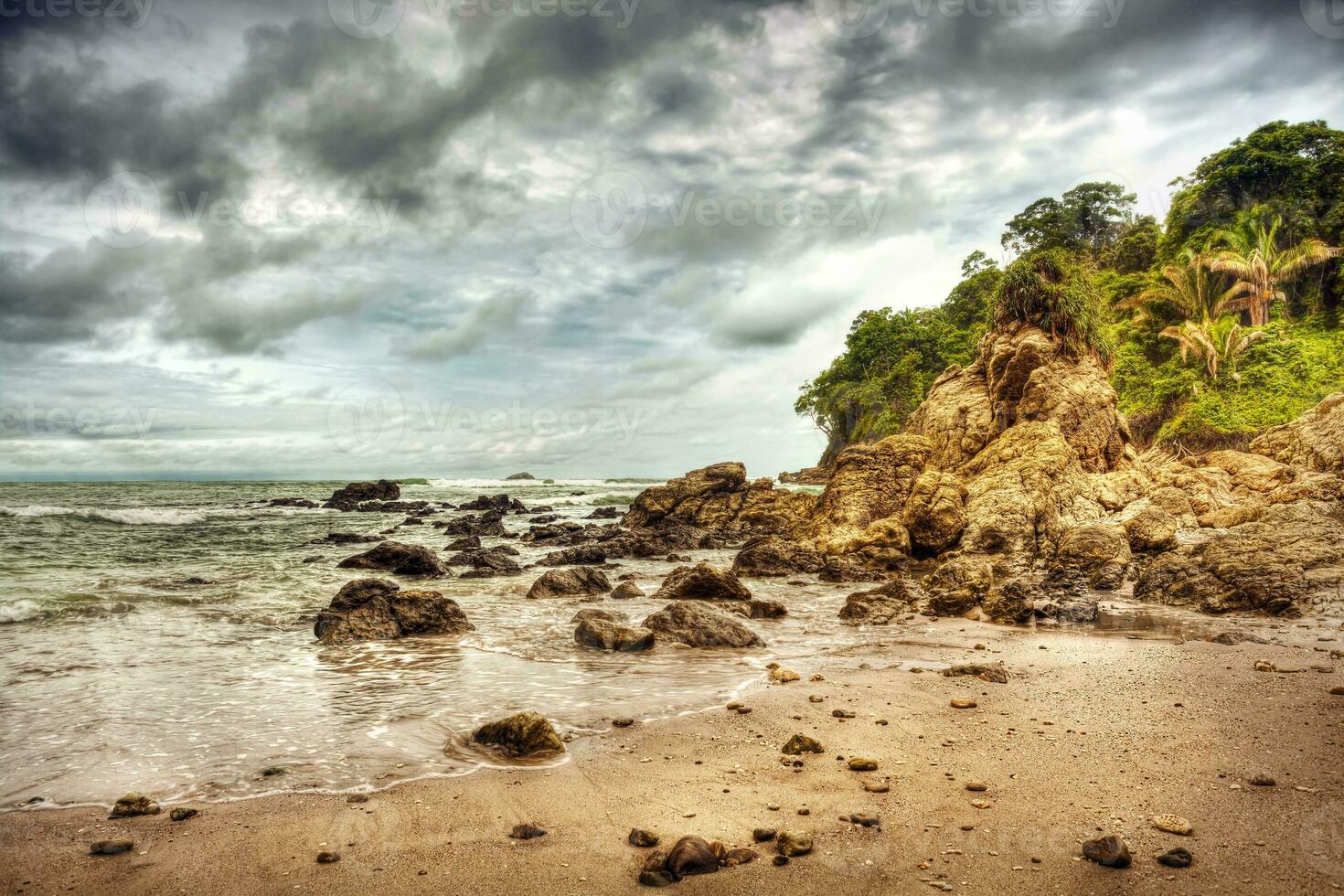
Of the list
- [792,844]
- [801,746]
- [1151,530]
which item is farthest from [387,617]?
[1151,530]

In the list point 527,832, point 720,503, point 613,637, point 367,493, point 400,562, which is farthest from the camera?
point 367,493

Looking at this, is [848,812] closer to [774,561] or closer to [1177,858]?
[1177,858]

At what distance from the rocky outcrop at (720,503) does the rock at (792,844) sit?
23.1 meters

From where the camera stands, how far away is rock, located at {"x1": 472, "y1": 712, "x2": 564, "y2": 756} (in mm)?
5129

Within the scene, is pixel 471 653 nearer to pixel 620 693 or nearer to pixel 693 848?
pixel 620 693

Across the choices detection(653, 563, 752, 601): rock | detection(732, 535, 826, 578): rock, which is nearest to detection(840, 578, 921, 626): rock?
detection(653, 563, 752, 601): rock

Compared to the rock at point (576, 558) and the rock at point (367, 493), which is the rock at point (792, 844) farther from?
the rock at point (367, 493)

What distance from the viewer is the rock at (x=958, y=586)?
424 inches

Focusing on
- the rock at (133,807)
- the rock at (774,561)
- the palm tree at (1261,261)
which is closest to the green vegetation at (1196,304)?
the palm tree at (1261,261)

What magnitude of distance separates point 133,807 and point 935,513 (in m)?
15.9

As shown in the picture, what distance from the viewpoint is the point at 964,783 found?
13.8ft

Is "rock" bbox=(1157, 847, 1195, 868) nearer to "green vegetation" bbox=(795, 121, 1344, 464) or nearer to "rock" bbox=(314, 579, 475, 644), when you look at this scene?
"rock" bbox=(314, 579, 475, 644)

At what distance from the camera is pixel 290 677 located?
7617 mm

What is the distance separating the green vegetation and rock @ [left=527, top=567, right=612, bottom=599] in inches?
589
